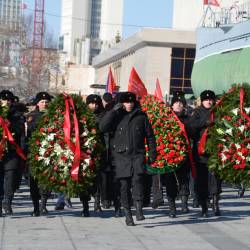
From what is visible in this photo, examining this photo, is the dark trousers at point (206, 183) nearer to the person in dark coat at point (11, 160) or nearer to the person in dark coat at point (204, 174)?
the person in dark coat at point (204, 174)

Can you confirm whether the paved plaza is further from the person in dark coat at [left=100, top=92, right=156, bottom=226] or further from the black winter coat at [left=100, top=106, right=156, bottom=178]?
the black winter coat at [left=100, top=106, right=156, bottom=178]

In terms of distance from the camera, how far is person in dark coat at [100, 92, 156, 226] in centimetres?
1341

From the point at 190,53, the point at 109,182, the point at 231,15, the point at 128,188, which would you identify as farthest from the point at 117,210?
the point at 190,53

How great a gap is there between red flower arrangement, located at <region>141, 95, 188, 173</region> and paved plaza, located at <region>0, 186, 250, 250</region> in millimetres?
774

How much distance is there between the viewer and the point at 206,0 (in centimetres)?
5334

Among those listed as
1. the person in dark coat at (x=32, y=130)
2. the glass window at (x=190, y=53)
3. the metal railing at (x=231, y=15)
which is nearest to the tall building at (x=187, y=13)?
the glass window at (x=190, y=53)

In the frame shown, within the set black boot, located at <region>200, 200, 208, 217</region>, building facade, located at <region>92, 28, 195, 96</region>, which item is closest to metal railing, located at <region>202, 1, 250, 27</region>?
building facade, located at <region>92, 28, 195, 96</region>

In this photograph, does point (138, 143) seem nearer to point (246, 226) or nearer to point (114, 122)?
point (114, 122)

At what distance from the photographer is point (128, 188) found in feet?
44.4

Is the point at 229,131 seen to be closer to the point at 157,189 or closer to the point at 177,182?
the point at 177,182

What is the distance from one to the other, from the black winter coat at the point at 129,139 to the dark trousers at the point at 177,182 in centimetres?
150

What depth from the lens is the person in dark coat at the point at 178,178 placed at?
14742 mm

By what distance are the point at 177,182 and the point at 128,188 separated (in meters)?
1.81

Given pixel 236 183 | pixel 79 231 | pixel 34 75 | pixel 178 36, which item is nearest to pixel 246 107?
pixel 236 183
